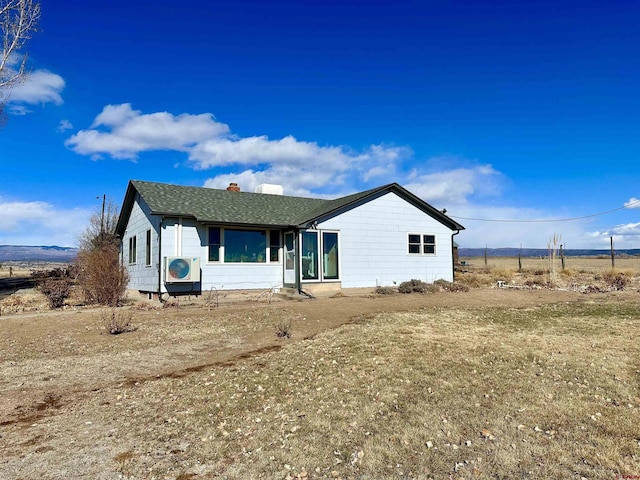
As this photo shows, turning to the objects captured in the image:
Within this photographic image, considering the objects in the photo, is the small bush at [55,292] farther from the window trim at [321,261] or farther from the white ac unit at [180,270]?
the window trim at [321,261]

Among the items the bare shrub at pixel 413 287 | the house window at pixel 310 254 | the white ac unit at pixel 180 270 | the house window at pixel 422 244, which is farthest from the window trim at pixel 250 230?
the house window at pixel 422 244

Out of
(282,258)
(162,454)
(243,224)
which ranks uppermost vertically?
(243,224)

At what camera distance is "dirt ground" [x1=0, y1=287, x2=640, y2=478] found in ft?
17.1

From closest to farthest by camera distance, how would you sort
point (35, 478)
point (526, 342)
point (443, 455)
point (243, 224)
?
point (35, 478)
point (443, 455)
point (526, 342)
point (243, 224)

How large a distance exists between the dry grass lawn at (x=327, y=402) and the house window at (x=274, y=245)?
25.4ft

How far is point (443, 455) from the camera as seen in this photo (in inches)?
143

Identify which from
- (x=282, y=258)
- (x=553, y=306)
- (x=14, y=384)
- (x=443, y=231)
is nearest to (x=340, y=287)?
(x=282, y=258)

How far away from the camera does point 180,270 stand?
14.7m

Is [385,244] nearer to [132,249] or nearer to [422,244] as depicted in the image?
[422,244]

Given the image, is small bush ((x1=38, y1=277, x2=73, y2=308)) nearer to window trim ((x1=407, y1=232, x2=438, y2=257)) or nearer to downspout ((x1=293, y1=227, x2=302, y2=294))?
downspout ((x1=293, y1=227, x2=302, y2=294))

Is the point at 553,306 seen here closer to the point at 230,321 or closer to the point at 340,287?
the point at 340,287

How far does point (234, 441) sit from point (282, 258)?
13.5 meters

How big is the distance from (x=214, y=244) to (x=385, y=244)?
722 cm

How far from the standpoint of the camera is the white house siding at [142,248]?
15750 millimetres
